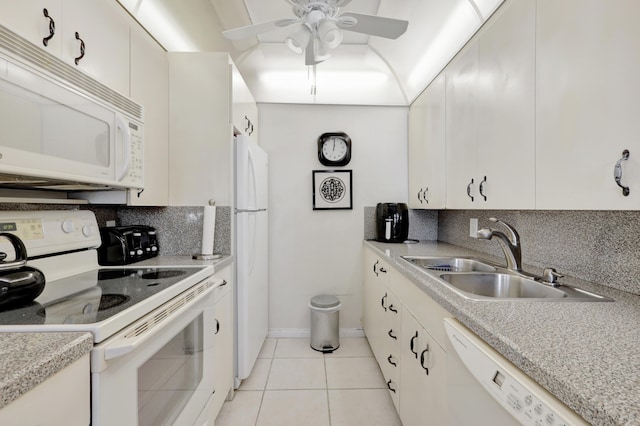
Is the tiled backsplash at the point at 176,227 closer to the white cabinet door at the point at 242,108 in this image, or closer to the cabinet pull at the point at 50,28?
the white cabinet door at the point at 242,108

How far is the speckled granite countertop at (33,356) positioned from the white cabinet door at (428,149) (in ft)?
6.70

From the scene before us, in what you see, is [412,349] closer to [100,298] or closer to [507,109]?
[507,109]

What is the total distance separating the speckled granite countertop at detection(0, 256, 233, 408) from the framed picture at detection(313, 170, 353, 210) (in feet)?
7.30

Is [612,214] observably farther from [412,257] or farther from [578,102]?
[412,257]

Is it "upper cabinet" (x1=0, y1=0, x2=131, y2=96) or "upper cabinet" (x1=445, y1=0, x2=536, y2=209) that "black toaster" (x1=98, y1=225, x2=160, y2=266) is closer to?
"upper cabinet" (x1=0, y1=0, x2=131, y2=96)

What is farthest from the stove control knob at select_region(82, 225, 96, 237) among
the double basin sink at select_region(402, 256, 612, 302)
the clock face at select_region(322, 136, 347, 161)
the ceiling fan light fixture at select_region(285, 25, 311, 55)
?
the clock face at select_region(322, 136, 347, 161)

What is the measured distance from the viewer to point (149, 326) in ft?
3.11

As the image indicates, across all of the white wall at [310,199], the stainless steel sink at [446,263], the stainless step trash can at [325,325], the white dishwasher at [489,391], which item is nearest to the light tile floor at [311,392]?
the stainless step trash can at [325,325]

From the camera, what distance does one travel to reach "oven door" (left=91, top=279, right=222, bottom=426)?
76cm

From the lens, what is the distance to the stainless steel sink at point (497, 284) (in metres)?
1.31

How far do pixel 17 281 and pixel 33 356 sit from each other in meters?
0.38

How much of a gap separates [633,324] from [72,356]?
1423 millimetres

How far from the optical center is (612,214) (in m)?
1.15

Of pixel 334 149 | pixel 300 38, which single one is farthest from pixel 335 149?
Result: pixel 300 38
